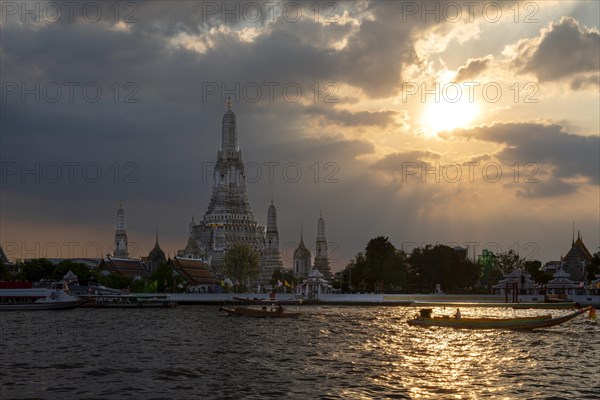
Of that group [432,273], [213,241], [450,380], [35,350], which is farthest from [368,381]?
[213,241]

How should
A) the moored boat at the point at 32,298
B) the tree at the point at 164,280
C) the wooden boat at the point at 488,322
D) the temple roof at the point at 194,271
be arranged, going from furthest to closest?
the temple roof at the point at 194,271, the tree at the point at 164,280, the moored boat at the point at 32,298, the wooden boat at the point at 488,322

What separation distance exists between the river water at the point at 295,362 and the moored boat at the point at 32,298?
31.7 meters

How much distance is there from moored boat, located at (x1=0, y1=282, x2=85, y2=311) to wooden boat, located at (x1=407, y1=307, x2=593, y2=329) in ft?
176

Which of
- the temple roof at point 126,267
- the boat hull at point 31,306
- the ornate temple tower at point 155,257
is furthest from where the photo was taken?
the ornate temple tower at point 155,257

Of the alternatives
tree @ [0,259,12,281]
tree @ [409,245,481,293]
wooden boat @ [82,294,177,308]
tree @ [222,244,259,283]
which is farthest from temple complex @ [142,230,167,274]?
tree @ [409,245,481,293]

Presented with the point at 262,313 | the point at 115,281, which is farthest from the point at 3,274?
the point at 262,313

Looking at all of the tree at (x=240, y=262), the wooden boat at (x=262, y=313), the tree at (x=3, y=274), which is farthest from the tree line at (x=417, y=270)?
the tree at (x=3, y=274)

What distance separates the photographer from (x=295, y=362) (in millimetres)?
41594

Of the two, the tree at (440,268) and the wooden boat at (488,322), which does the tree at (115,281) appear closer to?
the tree at (440,268)

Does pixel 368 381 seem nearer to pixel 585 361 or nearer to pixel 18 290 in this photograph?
pixel 585 361

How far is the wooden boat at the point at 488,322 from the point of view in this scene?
58750mm

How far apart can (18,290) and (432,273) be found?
71738 mm

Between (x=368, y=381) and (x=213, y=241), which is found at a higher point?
(x=213, y=241)

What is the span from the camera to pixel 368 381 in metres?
34.6
